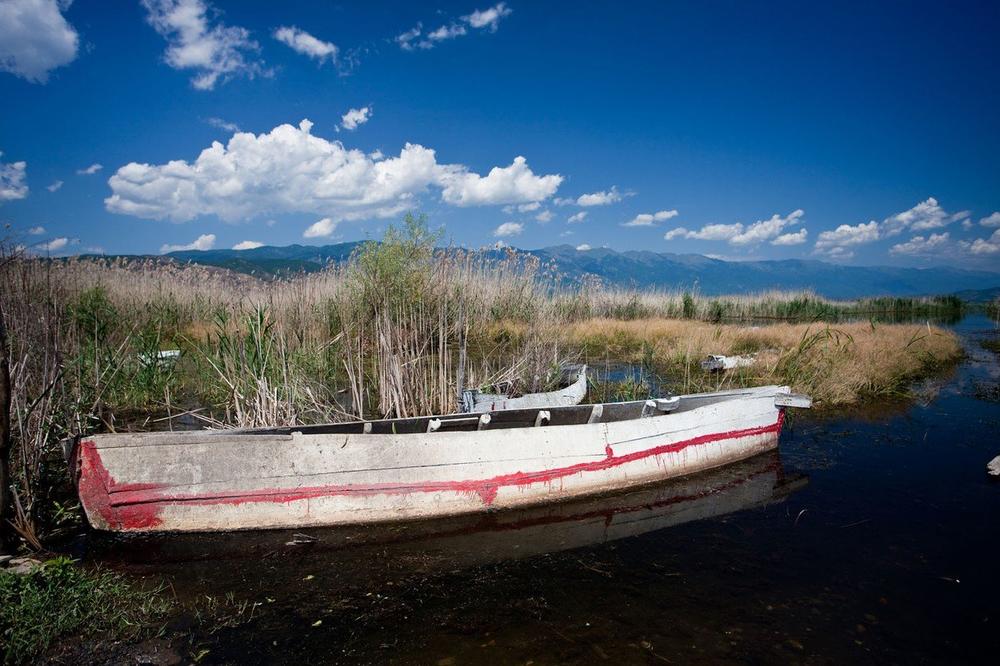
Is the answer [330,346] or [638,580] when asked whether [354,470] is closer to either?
[638,580]

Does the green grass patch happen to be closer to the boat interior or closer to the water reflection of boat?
the water reflection of boat

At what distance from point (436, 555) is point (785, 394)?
14.6 feet

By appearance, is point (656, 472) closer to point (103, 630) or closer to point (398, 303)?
point (398, 303)

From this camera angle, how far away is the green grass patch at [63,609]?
2.33 m

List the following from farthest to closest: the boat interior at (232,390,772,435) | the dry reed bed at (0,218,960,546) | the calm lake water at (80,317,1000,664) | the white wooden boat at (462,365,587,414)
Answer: the white wooden boat at (462,365,587,414) → the boat interior at (232,390,772,435) → the dry reed bed at (0,218,960,546) → the calm lake water at (80,317,1000,664)

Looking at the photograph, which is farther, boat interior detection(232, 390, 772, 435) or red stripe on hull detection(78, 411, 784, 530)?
boat interior detection(232, 390, 772, 435)

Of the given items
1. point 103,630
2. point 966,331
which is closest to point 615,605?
point 103,630

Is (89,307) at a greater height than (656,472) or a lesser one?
greater

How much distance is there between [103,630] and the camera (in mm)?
2523

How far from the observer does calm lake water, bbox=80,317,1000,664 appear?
2652mm

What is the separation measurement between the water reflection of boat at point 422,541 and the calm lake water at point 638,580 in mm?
16

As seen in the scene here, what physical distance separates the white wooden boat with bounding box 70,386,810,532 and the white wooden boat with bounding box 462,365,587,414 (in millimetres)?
838

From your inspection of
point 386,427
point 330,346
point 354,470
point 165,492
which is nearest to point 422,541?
point 354,470

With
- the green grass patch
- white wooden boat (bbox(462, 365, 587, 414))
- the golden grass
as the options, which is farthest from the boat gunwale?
the golden grass
